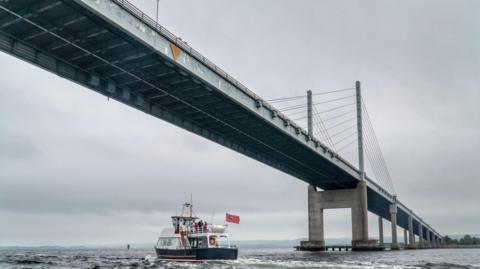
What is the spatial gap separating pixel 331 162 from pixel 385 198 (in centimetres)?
3639

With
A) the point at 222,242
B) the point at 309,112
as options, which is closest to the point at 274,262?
the point at 222,242

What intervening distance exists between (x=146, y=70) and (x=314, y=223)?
6417 centimetres

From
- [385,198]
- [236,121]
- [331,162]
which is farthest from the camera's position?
[385,198]

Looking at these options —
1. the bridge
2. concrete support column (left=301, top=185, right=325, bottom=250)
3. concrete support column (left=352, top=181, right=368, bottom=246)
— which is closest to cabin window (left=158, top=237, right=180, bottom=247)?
the bridge

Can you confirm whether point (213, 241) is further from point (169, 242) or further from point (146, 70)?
point (146, 70)

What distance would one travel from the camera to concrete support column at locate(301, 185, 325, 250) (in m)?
93.6

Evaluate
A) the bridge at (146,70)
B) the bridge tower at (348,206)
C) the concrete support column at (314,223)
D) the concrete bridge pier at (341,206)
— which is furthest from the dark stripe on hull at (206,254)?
the concrete support column at (314,223)

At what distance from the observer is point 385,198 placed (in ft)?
350

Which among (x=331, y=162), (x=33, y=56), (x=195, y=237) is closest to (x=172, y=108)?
(x=195, y=237)

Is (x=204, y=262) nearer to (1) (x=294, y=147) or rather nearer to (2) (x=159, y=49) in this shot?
(2) (x=159, y=49)

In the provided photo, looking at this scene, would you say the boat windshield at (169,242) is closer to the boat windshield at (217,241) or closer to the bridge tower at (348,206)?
the boat windshield at (217,241)

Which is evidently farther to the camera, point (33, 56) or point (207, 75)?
point (207, 75)

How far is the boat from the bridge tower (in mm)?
40037

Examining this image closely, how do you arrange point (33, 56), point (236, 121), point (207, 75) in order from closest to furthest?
point (33, 56) → point (207, 75) → point (236, 121)
